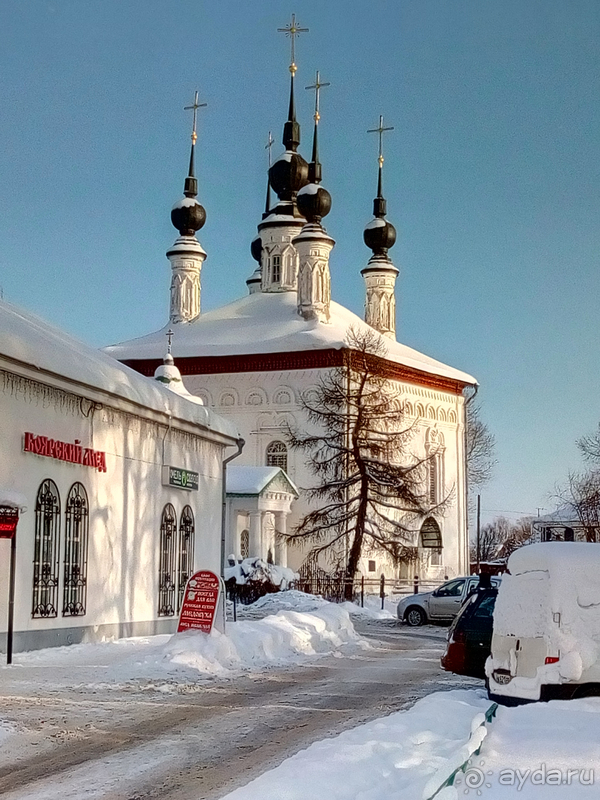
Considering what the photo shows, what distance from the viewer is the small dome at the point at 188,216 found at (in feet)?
206

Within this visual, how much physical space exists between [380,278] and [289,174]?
29.0ft

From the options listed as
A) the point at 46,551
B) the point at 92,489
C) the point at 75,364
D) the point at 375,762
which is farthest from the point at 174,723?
the point at 92,489

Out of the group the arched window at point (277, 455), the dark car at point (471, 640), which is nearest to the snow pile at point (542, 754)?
the dark car at point (471, 640)

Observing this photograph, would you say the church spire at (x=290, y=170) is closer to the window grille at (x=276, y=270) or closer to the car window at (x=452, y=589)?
the window grille at (x=276, y=270)

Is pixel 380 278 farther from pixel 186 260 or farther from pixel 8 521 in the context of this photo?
pixel 8 521

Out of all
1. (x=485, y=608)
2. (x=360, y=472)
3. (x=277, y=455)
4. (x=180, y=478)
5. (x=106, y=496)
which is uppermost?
(x=277, y=455)

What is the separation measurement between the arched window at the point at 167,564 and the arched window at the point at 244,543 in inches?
940

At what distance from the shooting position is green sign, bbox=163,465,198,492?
2238cm

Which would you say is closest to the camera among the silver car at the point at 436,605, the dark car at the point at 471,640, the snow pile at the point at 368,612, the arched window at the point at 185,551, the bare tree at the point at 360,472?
the dark car at the point at 471,640

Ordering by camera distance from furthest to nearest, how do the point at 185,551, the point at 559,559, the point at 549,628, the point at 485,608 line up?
the point at 185,551 < the point at 485,608 < the point at 559,559 < the point at 549,628

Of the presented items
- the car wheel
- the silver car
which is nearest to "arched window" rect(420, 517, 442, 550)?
the silver car

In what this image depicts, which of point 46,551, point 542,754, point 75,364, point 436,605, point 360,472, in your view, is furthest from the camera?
point 360,472

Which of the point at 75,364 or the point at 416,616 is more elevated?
the point at 75,364

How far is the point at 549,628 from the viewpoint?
35.3 ft
